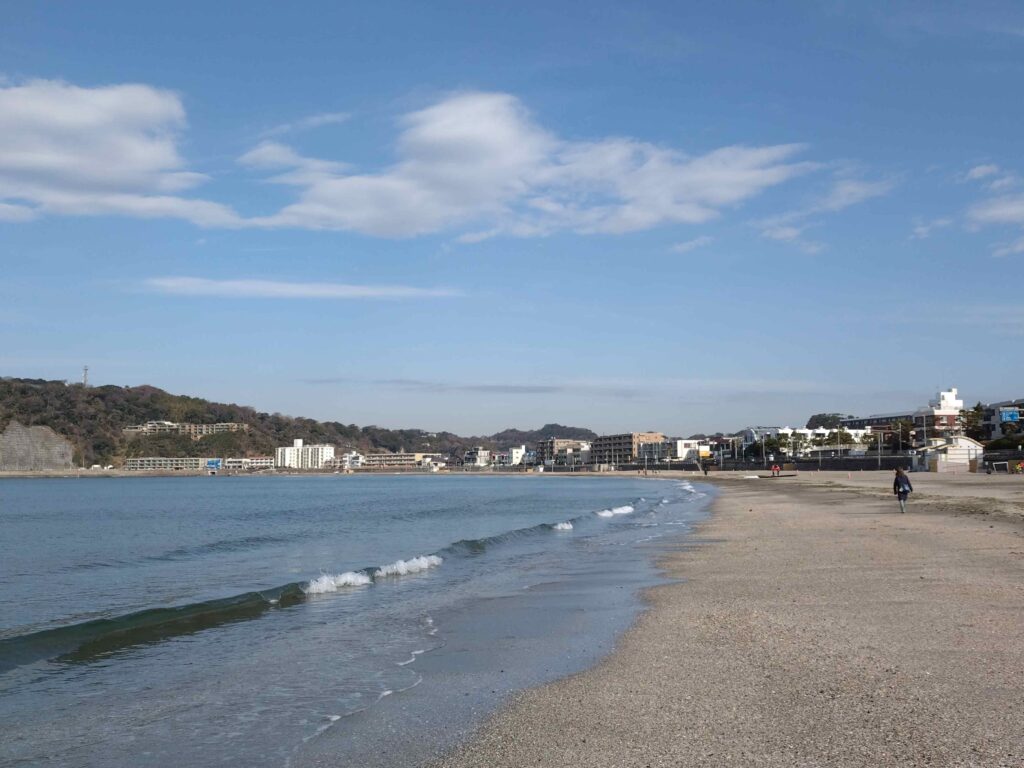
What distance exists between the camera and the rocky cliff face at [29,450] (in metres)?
191

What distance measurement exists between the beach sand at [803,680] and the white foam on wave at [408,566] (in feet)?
21.0

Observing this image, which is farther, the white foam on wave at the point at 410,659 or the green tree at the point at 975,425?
the green tree at the point at 975,425

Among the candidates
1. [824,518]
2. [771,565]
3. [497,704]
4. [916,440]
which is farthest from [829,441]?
[497,704]

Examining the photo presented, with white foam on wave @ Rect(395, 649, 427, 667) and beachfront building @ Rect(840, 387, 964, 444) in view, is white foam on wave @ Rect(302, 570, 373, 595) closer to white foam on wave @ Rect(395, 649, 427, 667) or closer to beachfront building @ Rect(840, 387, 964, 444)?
white foam on wave @ Rect(395, 649, 427, 667)

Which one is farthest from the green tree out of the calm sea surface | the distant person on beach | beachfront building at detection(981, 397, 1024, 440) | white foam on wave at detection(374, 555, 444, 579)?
white foam on wave at detection(374, 555, 444, 579)

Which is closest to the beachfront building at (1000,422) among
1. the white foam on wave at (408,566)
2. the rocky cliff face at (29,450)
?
the white foam on wave at (408,566)

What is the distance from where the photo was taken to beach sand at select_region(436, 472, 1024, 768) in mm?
5469

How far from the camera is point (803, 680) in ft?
23.6

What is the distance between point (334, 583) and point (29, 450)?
680 ft

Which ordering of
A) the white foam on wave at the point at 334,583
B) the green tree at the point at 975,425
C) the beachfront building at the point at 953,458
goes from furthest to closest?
the green tree at the point at 975,425 < the beachfront building at the point at 953,458 < the white foam on wave at the point at 334,583

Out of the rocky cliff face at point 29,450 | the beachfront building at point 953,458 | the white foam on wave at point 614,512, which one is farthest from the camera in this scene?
the rocky cliff face at point 29,450

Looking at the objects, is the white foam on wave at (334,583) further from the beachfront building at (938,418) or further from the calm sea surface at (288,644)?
the beachfront building at (938,418)

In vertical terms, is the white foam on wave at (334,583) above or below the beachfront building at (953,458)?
below

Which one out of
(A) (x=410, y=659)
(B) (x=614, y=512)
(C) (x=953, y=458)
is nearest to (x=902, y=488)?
(B) (x=614, y=512)
